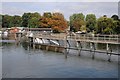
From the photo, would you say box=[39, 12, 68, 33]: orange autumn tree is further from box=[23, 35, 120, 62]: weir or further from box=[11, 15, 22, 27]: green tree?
box=[11, 15, 22, 27]: green tree

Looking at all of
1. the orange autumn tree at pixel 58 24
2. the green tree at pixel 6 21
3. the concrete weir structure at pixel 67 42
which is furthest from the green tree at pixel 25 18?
the concrete weir structure at pixel 67 42

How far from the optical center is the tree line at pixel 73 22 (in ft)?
258

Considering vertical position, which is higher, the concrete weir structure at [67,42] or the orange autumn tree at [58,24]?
the orange autumn tree at [58,24]

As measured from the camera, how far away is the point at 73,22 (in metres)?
108

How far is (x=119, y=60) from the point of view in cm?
3297

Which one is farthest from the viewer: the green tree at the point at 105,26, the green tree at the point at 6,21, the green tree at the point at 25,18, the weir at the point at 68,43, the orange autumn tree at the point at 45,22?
the green tree at the point at 6,21

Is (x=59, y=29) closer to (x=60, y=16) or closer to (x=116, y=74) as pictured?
(x=60, y=16)

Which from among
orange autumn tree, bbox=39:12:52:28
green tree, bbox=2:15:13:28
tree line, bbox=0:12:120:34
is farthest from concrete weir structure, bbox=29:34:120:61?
A: green tree, bbox=2:15:13:28

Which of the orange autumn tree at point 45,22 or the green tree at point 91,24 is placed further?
the green tree at point 91,24

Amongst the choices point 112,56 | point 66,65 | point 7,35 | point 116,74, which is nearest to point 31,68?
point 66,65

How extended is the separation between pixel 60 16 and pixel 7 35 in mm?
20560

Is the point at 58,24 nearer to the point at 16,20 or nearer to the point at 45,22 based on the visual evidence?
the point at 45,22

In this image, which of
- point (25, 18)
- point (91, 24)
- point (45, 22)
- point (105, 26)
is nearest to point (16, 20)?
point (25, 18)

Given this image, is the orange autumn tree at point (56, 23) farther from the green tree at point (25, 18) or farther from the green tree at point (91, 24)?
the green tree at point (25, 18)
